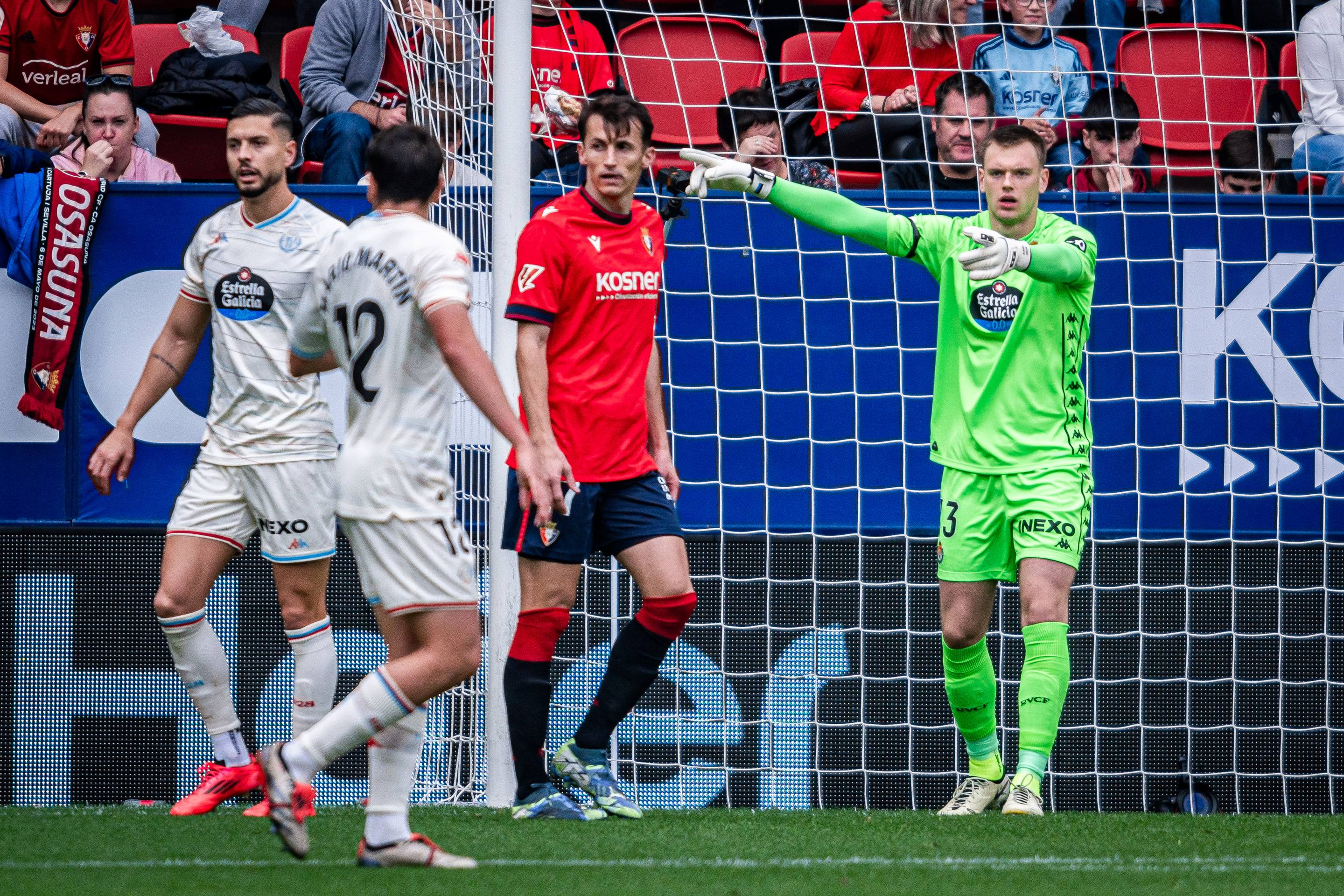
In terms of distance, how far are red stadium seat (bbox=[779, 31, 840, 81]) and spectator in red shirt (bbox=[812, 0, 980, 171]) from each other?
4.9 inches

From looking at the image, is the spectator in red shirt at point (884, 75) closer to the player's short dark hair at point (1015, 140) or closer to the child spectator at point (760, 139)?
the child spectator at point (760, 139)

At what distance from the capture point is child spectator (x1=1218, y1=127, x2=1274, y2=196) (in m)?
6.70

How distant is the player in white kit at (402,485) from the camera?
11.6 feet

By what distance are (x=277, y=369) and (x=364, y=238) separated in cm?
133

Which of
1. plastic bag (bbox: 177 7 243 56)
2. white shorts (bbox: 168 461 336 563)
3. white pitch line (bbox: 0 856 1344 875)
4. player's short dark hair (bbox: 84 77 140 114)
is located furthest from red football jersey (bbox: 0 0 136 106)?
white pitch line (bbox: 0 856 1344 875)

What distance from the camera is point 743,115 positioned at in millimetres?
6738

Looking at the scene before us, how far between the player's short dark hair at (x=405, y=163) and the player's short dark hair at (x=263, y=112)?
1243 mm

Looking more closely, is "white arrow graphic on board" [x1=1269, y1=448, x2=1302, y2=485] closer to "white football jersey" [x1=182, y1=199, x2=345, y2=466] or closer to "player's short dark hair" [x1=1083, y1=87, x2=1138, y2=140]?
"player's short dark hair" [x1=1083, y1=87, x2=1138, y2=140]

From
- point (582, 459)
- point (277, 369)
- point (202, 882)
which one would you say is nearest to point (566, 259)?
point (582, 459)

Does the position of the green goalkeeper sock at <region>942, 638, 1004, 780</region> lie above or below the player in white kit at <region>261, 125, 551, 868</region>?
below

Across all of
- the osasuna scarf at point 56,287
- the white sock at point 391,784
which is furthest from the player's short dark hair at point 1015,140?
the osasuna scarf at point 56,287

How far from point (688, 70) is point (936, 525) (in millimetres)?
2739

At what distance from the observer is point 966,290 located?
487 cm

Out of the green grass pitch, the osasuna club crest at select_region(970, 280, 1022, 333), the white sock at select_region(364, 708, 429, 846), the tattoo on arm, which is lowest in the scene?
the green grass pitch
